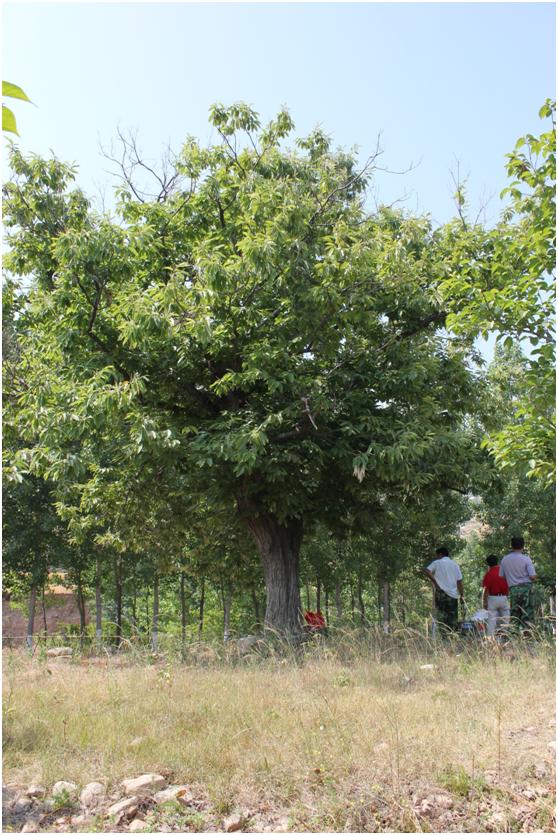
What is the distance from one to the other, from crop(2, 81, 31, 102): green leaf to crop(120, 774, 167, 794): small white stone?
15.9 feet

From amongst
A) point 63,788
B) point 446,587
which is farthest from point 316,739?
point 446,587

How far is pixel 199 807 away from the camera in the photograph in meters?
4.83

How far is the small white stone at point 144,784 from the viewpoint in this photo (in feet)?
16.2

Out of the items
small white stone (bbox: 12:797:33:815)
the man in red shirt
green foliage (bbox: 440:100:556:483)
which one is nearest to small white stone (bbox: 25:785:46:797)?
small white stone (bbox: 12:797:33:815)

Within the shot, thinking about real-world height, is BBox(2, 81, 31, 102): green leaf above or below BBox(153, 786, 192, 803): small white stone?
above

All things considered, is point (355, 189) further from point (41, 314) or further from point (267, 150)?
point (41, 314)

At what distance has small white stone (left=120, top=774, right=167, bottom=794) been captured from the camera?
16.2 ft

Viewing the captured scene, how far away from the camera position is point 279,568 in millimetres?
13375

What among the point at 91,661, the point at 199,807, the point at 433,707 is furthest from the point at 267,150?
the point at 199,807

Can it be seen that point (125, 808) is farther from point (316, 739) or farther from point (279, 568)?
point (279, 568)

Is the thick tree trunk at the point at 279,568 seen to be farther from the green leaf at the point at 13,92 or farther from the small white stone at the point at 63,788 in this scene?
the green leaf at the point at 13,92

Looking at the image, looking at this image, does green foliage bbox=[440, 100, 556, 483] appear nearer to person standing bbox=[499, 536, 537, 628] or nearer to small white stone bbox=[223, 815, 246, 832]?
small white stone bbox=[223, 815, 246, 832]

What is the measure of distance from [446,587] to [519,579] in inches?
48.7

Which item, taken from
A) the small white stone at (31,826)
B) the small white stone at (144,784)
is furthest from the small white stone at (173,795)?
the small white stone at (31,826)
